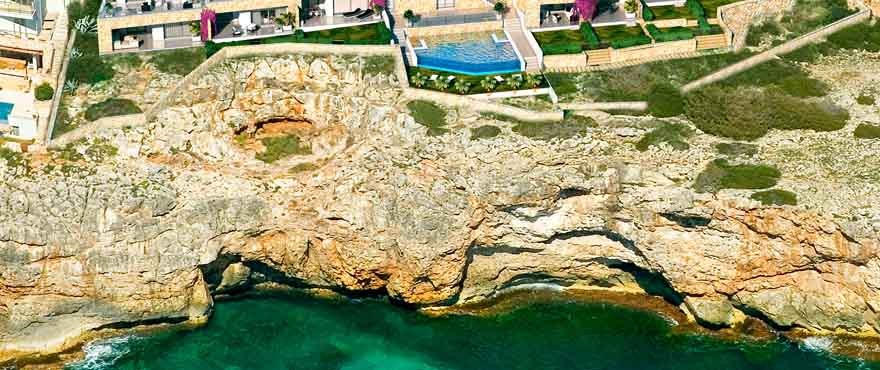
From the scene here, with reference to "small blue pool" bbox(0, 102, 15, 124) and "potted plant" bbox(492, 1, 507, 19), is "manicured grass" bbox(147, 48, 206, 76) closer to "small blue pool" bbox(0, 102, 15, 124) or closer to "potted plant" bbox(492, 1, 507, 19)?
"small blue pool" bbox(0, 102, 15, 124)

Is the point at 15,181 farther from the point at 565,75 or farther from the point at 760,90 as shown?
the point at 760,90

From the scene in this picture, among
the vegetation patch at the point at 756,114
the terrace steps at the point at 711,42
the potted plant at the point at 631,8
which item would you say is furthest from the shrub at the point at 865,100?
the potted plant at the point at 631,8

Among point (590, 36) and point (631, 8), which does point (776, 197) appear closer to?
point (590, 36)

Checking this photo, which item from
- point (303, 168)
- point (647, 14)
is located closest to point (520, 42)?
point (647, 14)

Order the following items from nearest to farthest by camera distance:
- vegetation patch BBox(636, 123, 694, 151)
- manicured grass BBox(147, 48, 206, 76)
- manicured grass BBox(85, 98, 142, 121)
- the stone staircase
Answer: vegetation patch BBox(636, 123, 694, 151), manicured grass BBox(85, 98, 142, 121), manicured grass BBox(147, 48, 206, 76), the stone staircase

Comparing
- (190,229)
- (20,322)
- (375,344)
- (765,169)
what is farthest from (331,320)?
(765,169)

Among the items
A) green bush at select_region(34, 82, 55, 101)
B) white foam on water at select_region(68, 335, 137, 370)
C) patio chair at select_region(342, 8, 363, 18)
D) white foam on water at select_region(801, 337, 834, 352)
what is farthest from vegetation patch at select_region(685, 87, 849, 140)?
green bush at select_region(34, 82, 55, 101)

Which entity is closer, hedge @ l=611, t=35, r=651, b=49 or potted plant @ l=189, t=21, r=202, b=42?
potted plant @ l=189, t=21, r=202, b=42
